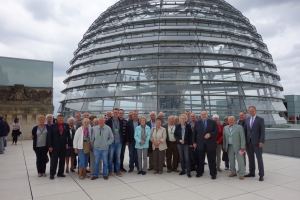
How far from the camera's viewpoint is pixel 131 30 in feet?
51.5

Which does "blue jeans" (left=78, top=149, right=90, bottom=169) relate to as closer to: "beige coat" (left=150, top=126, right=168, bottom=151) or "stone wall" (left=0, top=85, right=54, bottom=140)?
"beige coat" (left=150, top=126, right=168, bottom=151)

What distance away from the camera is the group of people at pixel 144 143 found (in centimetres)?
643

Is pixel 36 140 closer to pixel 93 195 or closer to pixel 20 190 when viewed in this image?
pixel 20 190

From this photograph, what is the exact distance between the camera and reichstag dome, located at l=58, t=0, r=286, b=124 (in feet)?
43.9

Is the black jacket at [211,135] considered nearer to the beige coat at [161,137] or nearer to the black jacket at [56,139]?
the beige coat at [161,137]

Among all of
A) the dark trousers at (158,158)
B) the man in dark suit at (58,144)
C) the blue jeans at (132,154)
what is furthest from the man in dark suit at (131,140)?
the man in dark suit at (58,144)

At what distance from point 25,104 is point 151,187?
12862mm

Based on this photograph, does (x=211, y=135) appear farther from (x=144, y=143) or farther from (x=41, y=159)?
(x=41, y=159)

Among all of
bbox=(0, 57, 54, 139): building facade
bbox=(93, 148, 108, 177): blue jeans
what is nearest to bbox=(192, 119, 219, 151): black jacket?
bbox=(93, 148, 108, 177): blue jeans

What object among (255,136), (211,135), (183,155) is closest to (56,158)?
(183,155)

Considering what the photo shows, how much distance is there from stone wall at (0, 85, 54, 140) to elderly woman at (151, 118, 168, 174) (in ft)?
36.6

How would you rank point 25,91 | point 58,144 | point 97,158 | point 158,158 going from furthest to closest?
point 25,91
point 158,158
point 58,144
point 97,158

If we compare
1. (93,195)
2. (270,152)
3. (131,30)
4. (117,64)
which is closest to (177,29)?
(131,30)

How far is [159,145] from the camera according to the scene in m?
7.00
